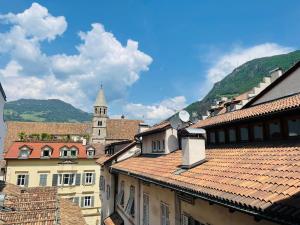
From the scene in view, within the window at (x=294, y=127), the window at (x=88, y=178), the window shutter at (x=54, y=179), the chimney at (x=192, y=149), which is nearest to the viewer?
the window at (x=294, y=127)

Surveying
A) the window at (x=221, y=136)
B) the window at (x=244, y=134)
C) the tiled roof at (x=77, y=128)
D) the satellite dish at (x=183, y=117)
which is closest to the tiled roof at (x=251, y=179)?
the window at (x=244, y=134)

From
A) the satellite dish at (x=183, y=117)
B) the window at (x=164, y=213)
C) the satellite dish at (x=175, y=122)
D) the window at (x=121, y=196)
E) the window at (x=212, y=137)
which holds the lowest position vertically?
the window at (x=121, y=196)

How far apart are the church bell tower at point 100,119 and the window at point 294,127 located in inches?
2770

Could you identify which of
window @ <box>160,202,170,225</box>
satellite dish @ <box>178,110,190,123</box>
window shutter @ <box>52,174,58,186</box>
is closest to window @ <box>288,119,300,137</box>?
window @ <box>160,202,170,225</box>

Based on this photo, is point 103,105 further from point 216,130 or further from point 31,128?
point 216,130

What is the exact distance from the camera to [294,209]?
4.40 meters

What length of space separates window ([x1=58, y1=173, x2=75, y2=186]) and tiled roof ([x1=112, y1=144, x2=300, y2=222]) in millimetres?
32053

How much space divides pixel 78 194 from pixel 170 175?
3314 centimetres

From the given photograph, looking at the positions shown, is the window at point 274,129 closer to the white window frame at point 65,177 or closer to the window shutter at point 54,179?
the white window frame at point 65,177

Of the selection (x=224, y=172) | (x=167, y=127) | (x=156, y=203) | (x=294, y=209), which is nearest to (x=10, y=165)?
(x=167, y=127)

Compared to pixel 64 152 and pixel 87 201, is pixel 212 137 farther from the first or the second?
pixel 64 152

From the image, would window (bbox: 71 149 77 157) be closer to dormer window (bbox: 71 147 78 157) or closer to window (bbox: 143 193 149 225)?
dormer window (bbox: 71 147 78 157)

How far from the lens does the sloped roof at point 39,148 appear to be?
1489 inches

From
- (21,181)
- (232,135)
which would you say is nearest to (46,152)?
(21,181)
